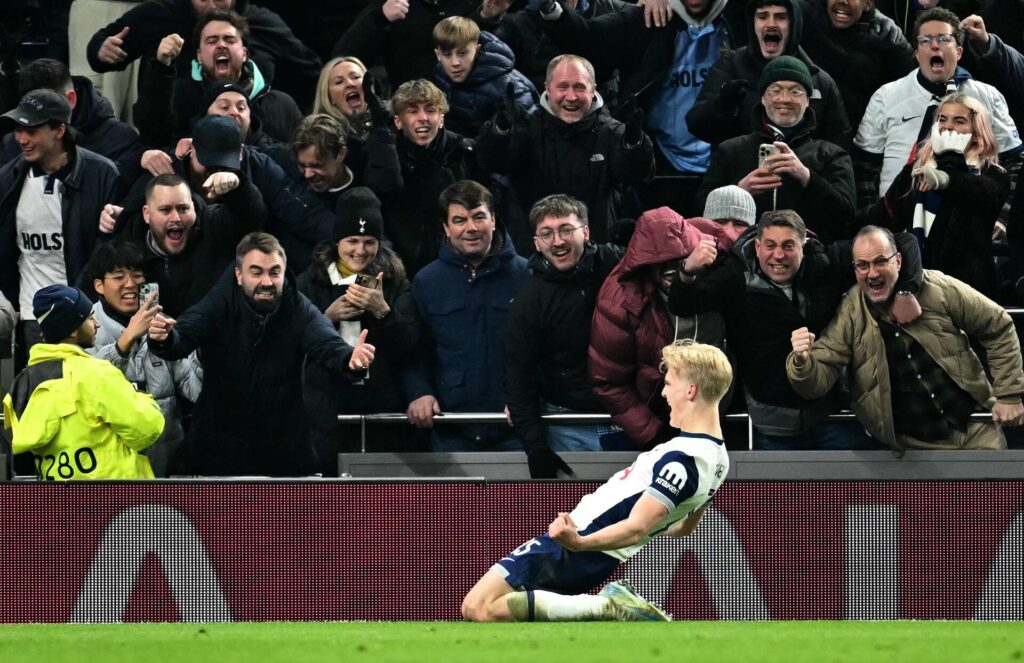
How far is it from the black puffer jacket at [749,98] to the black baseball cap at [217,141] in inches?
114

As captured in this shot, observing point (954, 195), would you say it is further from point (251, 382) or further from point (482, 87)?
point (251, 382)

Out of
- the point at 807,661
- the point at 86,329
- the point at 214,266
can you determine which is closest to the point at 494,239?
the point at 214,266

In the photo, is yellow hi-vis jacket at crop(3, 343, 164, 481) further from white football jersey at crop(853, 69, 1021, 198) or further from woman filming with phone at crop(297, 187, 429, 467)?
white football jersey at crop(853, 69, 1021, 198)

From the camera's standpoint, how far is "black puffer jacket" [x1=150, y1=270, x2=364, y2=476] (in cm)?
1053

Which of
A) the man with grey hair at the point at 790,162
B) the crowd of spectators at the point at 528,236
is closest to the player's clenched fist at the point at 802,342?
the crowd of spectators at the point at 528,236

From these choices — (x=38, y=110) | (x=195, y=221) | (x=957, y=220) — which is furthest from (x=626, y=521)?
(x=38, y=110)

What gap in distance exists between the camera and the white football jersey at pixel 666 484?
26.0 ft

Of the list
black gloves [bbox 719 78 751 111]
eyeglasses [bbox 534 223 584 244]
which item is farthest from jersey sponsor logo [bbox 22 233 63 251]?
black gloves [bbox 719 78 751 111]

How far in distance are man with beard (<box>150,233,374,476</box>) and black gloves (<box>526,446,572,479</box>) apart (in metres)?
1.16

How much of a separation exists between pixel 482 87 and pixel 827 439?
356 cm

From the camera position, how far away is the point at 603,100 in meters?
12.4

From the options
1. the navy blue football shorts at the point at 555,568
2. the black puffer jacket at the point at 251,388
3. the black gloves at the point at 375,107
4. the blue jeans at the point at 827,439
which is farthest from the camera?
the black gloves at the point at 375,107

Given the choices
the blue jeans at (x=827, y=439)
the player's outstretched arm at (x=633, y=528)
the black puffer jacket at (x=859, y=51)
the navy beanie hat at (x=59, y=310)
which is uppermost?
the black puffer jacket at (x=859, y=51)

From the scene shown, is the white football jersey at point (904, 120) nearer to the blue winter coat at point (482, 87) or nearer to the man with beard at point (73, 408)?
the blue winter coat at point (482, 87)
